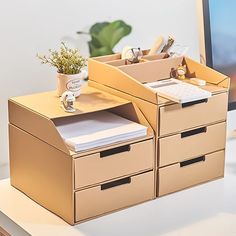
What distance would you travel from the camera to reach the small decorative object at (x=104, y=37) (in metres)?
2.24

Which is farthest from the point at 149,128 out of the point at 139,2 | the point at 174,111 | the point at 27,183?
the point at 139,2

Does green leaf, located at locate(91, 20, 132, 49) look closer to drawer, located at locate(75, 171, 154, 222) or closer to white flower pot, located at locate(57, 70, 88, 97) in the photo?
white flower pot, located at locate(57, 70, 88, 97)

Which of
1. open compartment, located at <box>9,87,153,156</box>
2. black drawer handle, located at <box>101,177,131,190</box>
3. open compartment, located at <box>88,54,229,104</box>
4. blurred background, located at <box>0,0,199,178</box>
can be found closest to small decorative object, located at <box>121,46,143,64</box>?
open compartment, located at <box>88,54,229,104</box>

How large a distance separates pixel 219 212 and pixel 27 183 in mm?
499

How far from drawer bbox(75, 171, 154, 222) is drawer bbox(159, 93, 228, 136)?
132mm

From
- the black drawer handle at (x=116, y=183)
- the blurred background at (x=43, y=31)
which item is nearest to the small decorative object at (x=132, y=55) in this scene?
the black drawer handle at (x=116, y=183)

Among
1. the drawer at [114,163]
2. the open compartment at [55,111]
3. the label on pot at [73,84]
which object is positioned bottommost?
the drawer at [114,163]

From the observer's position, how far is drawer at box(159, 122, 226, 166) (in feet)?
5.05

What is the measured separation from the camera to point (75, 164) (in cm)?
137

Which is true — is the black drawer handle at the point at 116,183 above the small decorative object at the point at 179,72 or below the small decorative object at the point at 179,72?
below

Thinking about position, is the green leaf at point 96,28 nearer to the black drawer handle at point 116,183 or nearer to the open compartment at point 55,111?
the open compartment at point 55,111

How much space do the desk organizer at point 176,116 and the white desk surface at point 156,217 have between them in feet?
0.19

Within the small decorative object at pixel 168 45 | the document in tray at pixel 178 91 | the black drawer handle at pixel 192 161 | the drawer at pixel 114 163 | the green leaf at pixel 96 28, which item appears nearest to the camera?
the drawer at pixel 114 163

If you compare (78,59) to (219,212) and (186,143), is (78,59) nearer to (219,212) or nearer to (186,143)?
(186,143)
